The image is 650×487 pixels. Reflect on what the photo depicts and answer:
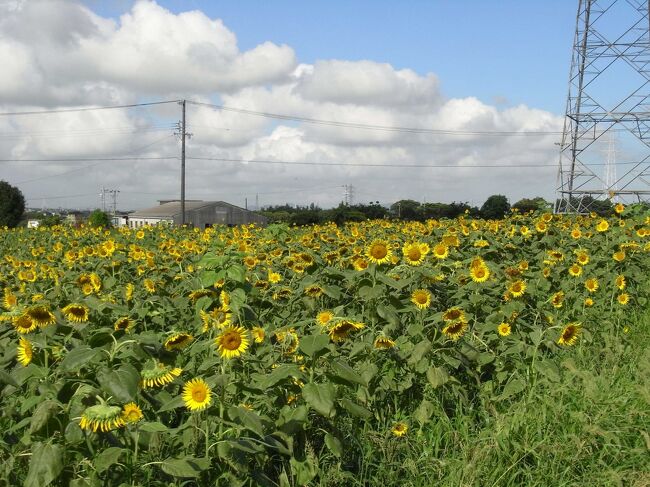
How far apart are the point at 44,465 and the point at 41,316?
80cm

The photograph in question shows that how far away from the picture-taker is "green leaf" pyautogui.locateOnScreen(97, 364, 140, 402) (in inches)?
80.7

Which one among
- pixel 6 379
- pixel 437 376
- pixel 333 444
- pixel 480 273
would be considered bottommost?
pixel 333 444

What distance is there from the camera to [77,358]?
217 cm

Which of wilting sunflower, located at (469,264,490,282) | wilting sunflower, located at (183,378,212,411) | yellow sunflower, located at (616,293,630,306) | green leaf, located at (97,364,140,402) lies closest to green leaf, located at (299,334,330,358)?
wilting sunflower, located at (183,378,212,411)

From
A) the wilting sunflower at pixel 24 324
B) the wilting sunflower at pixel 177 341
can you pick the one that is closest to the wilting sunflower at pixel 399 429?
the wilting sunflower at pixel 177 341

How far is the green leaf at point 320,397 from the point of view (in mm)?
2352

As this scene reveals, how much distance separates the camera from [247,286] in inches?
138

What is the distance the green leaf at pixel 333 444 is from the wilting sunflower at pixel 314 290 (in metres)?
1.46

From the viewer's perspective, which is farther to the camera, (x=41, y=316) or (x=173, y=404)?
(x=41, y=316)

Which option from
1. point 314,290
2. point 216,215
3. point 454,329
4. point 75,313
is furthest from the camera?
point 216,215

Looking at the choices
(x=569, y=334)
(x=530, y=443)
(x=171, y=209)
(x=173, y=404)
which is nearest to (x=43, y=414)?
(x=173, y=404)

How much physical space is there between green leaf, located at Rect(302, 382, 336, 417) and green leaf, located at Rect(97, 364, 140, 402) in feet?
1.89

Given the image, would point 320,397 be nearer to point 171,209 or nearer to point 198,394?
point 198,394

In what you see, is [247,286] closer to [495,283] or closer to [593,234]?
[495,283]
